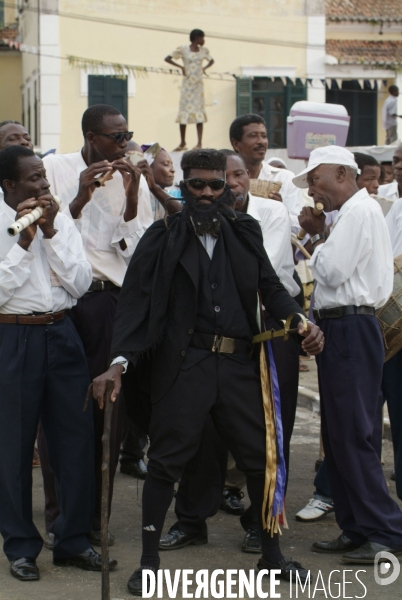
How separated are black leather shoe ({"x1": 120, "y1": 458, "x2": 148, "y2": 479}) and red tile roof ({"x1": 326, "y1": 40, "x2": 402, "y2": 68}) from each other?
19.5 m

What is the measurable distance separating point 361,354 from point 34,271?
6.04ft

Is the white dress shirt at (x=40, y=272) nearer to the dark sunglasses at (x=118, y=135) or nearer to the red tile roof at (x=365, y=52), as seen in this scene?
the dark sunglasses at (x=118, y=135)

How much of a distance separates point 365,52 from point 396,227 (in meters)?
20.2

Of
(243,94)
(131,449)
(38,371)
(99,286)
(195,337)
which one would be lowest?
(131,449)

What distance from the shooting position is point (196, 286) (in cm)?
504

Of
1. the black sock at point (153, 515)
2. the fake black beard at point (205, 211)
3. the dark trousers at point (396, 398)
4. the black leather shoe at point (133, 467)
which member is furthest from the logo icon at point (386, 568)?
the black leather shoe at point (133, 467)

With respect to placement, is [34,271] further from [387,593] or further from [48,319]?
[387,593]

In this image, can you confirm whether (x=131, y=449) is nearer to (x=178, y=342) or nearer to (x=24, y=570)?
(x=24, y=570)

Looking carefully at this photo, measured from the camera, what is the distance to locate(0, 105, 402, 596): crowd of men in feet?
16.7

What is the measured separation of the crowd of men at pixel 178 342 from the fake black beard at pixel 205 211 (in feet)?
0.04

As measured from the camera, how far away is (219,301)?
5.10m

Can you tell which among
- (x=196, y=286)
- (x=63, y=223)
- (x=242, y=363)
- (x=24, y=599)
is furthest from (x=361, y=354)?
(x=24, y=599)

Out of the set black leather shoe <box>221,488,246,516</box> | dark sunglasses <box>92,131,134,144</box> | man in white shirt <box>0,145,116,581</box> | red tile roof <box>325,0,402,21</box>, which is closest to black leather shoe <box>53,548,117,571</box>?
man in white shirt <box>0,145,116,581</box>

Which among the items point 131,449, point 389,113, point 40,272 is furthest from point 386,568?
point 389,113
